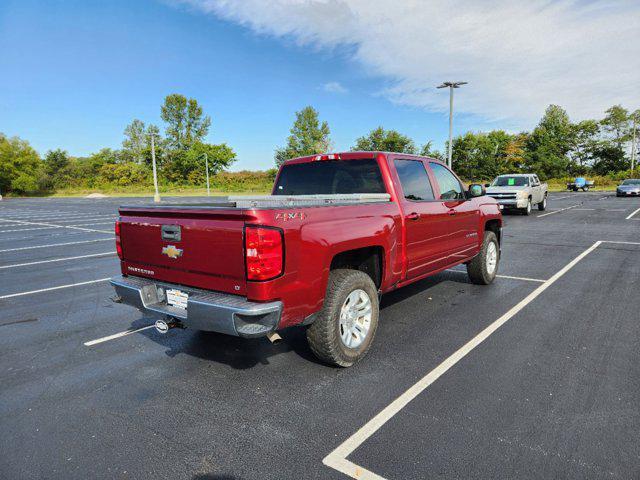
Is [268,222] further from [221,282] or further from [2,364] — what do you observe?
[2,364]

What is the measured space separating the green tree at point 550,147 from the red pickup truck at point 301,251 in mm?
64562

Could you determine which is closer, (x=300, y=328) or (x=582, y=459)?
(x=582, y=459)

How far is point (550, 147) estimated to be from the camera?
61.6m

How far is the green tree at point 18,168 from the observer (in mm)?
67438

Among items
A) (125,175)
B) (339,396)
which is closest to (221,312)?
(339,396)

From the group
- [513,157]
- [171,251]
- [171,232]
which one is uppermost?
[513,157]

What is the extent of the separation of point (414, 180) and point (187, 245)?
2.68m

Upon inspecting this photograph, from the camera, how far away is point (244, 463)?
242 cm

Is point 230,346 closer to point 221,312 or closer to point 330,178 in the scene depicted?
point 221,312

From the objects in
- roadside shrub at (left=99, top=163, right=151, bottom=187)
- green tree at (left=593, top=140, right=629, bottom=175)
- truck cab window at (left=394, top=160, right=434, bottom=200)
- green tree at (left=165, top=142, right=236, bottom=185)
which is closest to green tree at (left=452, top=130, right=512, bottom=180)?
green tree at (left=593, top=140, right=629, bottom=175)

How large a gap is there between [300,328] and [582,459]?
9.55 feet

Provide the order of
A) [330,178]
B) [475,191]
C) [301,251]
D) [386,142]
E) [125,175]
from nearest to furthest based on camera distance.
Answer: [301,251]
[330,178]
[475,191]
[386,142]
[125,175]

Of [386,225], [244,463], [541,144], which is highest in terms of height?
[541,144]

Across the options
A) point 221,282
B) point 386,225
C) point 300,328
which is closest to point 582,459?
point 386,225
